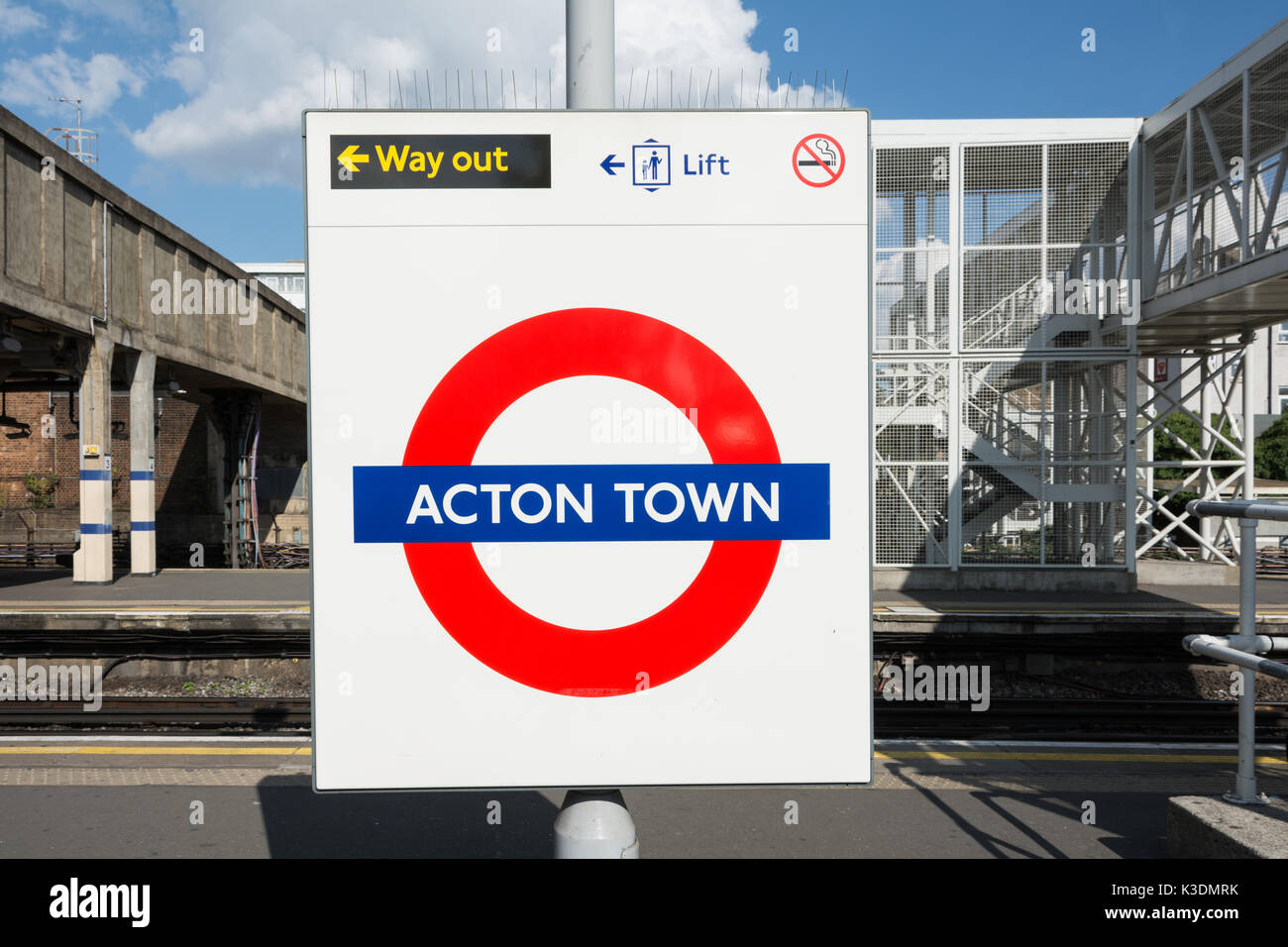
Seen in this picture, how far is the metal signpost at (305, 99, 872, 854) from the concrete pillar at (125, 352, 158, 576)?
16807 millimetres

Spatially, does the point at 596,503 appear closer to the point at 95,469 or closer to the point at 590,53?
the point at 590,53

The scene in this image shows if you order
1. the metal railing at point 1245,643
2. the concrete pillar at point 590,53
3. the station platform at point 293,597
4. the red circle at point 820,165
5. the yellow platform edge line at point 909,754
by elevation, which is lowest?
the yellow platform edge line at point 909,754

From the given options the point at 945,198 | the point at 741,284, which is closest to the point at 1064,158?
the point at 945,198

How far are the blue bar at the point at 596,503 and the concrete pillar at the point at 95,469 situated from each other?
611 inches

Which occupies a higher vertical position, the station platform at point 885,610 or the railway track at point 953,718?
the station platform at point 885,610

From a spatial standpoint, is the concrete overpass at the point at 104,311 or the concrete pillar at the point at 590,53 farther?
the concrete overpass at the point at 104,311

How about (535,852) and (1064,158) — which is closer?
(535,852)

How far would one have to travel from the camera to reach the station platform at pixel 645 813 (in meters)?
4.15

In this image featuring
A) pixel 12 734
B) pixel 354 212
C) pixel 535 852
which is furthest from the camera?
pixel 12 734

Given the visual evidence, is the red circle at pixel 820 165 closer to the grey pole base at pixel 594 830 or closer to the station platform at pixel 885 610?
the grey pole base at pixel 594 830

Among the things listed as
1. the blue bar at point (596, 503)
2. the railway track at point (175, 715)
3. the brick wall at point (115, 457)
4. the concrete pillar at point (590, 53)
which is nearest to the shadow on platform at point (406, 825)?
the railway track at point (175, 715)
